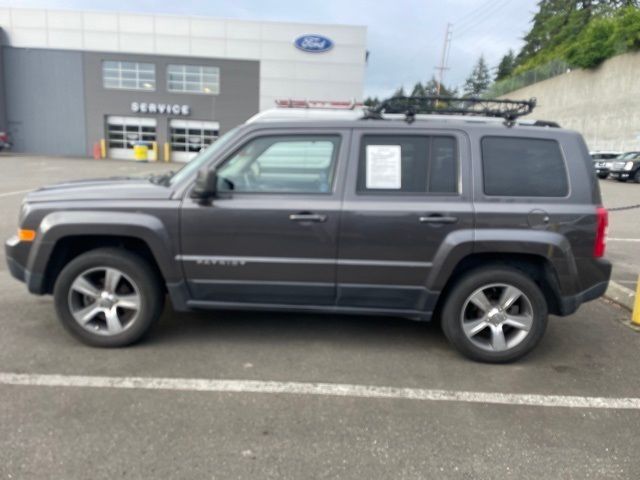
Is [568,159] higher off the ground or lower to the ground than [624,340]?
higher

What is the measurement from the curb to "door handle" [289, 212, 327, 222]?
3644 millimetres

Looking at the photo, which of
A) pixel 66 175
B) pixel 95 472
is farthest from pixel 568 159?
pixel 66 175

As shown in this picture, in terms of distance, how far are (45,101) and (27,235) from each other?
3525 cm

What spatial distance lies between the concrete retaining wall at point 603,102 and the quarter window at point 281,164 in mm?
28791

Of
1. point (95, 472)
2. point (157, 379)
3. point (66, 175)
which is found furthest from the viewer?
point (66, 175)

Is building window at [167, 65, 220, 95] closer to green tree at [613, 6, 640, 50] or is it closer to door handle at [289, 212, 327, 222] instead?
green tree at [613, 6, 640, 50]

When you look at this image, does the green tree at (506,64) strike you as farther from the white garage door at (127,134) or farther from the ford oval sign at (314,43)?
the white garage door at (127,134)

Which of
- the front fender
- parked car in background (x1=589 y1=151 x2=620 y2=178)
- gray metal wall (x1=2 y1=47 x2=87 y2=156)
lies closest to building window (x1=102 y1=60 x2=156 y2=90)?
gray metal wall (x1=2 y1=47 x2=87 y2=156)

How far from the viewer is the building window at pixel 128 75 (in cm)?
3203

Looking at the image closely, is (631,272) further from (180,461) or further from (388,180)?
(180,461)

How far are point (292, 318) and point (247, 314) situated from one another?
17.5 inches

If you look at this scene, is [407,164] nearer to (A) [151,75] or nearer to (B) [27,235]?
(B) [27,235]

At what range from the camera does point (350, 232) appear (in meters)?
3.48

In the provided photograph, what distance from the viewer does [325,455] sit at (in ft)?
8.36
